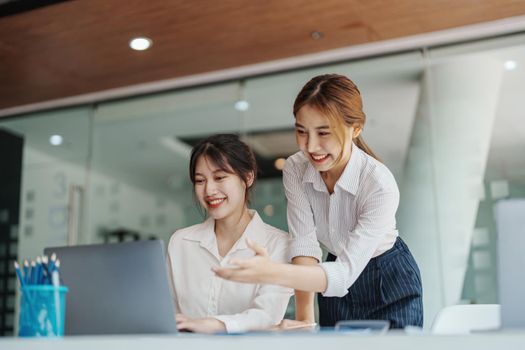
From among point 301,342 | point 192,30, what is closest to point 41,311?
point 301,342

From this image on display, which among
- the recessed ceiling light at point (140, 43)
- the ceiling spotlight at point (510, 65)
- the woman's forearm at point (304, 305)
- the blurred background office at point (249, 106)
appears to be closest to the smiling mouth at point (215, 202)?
the woman's forearm at point (304, 305)

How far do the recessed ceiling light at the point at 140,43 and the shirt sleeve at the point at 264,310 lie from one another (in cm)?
252

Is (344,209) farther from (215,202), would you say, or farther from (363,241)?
(215,202)

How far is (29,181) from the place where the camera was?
541 centimetres

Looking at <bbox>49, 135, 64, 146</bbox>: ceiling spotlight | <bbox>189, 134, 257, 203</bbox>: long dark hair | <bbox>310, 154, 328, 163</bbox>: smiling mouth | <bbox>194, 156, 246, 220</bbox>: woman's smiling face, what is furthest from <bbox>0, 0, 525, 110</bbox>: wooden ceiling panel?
<bbox>310, 154, 328, 163</bbox>: smiling mouth

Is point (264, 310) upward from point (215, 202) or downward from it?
downward

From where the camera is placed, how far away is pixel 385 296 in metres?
2.00

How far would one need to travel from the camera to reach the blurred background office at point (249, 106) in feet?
12.8

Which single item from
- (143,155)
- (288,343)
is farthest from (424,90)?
(288,343)

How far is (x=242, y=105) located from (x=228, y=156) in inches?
103

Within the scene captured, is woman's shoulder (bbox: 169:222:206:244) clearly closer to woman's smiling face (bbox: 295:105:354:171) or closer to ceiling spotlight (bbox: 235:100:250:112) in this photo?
woman's smiling face (bbox: 295:105:354:171)

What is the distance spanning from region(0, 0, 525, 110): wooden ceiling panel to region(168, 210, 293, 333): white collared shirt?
196cm

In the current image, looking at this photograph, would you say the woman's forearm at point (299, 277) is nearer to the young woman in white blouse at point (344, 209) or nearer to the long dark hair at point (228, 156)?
the young woman in white blouse at point (344, 209)

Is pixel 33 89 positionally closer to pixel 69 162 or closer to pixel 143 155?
pixel 69 162
